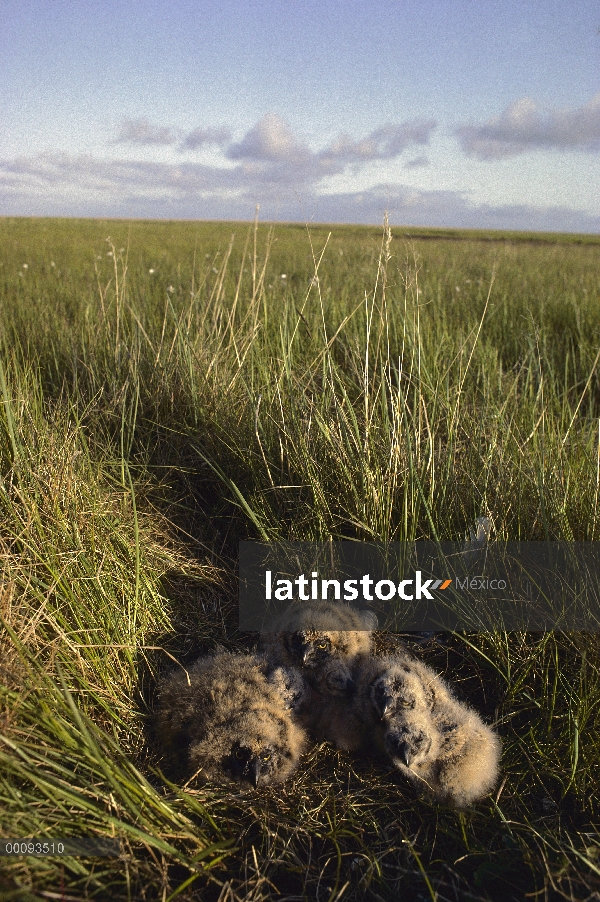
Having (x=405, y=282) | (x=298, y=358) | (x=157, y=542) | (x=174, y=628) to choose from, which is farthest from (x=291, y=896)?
(x=298, y=358)

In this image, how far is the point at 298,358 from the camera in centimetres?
368

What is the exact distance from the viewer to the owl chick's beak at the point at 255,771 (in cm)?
172

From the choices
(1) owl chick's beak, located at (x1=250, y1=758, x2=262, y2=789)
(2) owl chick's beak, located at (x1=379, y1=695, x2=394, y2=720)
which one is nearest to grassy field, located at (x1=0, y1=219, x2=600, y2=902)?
(1) owl chick's beak, located at (x1=250, y1=758, x2=262, y2=789)

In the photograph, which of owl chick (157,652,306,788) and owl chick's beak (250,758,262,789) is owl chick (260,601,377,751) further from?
owl chick's beak (250,758,262,789)

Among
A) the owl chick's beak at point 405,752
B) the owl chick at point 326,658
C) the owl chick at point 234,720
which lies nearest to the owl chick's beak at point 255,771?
the owl chick at point 234,720

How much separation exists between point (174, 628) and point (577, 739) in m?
1.35

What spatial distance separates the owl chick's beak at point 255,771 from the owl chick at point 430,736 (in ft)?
1.14

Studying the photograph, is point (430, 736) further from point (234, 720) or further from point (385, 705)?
point (234, 720)

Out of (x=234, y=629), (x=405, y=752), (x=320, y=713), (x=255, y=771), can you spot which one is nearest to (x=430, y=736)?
(x=405, y=752)

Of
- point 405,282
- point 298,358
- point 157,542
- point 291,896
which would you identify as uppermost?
point 405,282

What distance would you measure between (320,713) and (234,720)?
0.31 m

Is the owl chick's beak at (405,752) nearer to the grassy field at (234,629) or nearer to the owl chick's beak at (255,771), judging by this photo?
the grassy field at (234,629)

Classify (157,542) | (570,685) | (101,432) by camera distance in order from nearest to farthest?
(570,685)
(157,542)
(101,432)

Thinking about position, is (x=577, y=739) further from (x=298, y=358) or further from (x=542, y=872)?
(x=298, y=358)
